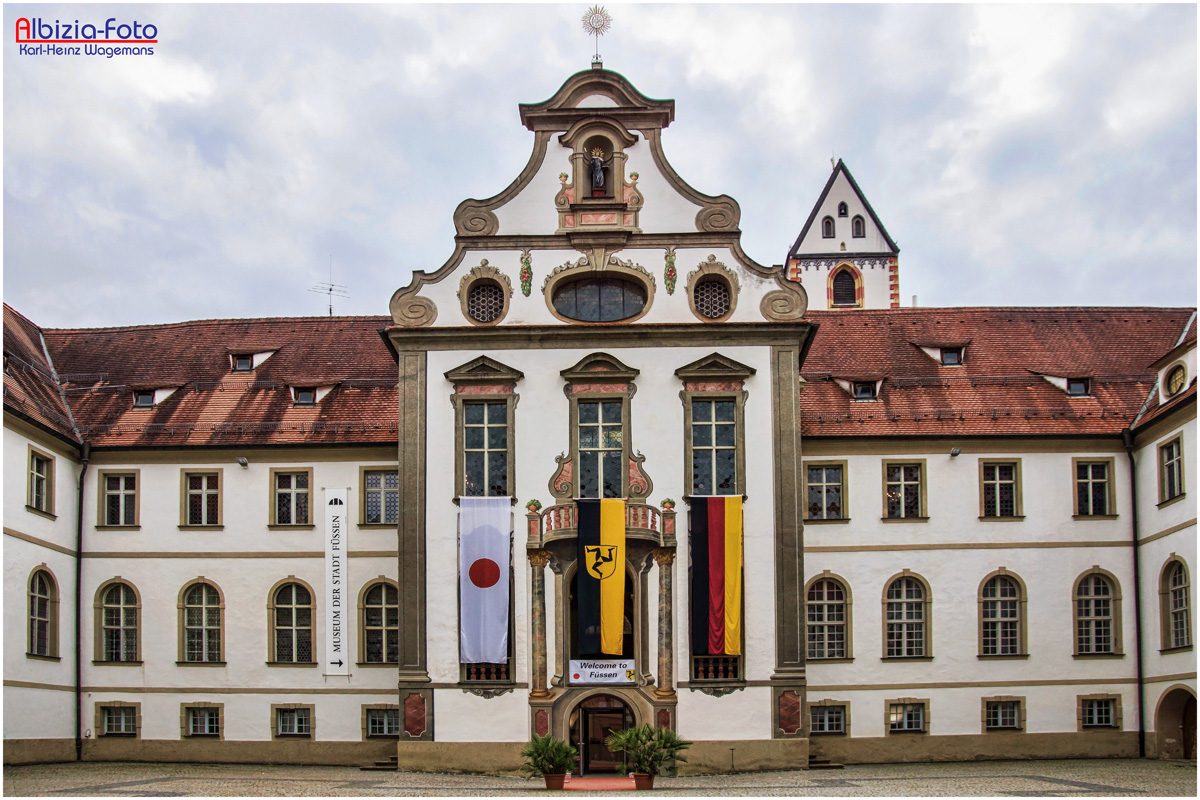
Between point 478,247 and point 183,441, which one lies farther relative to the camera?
point 183,441

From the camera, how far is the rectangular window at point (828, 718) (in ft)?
115

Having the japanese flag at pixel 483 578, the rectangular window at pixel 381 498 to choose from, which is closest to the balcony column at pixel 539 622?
the japanese flag at pixel 483 578

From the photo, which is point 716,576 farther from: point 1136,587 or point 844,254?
point 844,254

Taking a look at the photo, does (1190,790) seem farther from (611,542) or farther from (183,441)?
(183,441)

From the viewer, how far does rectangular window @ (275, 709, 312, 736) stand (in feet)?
116

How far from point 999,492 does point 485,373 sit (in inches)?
536

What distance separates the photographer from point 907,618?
35656 mm

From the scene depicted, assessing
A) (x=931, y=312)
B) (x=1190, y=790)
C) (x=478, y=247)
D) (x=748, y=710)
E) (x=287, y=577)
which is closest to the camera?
(x=1190, y=790)

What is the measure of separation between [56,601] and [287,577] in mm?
5649

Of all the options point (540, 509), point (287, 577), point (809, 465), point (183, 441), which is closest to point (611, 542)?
point (540, 509)

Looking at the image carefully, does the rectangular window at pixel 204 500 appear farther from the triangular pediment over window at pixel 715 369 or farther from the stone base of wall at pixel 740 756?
the stone base of wall at pixel 740 756

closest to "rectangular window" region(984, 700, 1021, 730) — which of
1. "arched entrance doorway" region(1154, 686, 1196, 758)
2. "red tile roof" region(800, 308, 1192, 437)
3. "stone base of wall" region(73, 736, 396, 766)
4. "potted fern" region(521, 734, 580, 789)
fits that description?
"arched entrance doorway" region(1154, 686, 1196, 758)

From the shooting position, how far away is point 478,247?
33750mm

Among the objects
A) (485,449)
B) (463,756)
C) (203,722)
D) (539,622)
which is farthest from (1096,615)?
(203,722)
